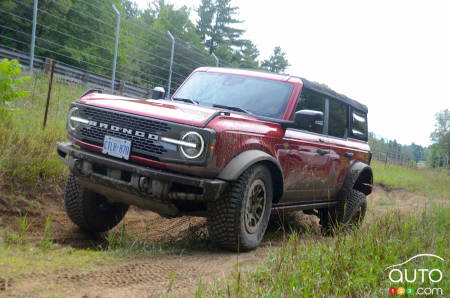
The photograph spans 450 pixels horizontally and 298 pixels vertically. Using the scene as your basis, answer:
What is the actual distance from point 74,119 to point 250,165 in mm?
1778

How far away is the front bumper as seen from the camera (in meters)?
3.71

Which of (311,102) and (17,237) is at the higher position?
(311,102)

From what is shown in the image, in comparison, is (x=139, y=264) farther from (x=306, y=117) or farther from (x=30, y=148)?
(x=30, y=148)

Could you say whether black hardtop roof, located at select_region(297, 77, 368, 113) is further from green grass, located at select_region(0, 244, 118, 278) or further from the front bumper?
green grass, located at select_region(0, 244, 118, 278)

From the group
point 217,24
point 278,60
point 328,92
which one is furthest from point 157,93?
point 278,60

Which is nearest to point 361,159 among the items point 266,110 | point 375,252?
point 266,110

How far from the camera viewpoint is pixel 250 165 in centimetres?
402

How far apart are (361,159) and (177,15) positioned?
36.5 metres

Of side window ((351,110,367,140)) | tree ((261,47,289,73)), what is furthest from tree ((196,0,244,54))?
side window ((351,110,367,140))

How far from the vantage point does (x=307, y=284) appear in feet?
9.47

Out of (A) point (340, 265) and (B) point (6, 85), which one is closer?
(A) point (340, 265)

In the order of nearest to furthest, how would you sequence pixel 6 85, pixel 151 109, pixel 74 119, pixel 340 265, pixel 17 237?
pixel 340 265 → pixel 151 109 → pixel 17 237 → pixel 74 119 → pixel 6 85

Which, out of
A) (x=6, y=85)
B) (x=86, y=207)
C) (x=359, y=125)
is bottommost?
(x=86, y=207)

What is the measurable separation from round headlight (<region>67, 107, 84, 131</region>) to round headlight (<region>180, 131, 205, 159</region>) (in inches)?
48.4
